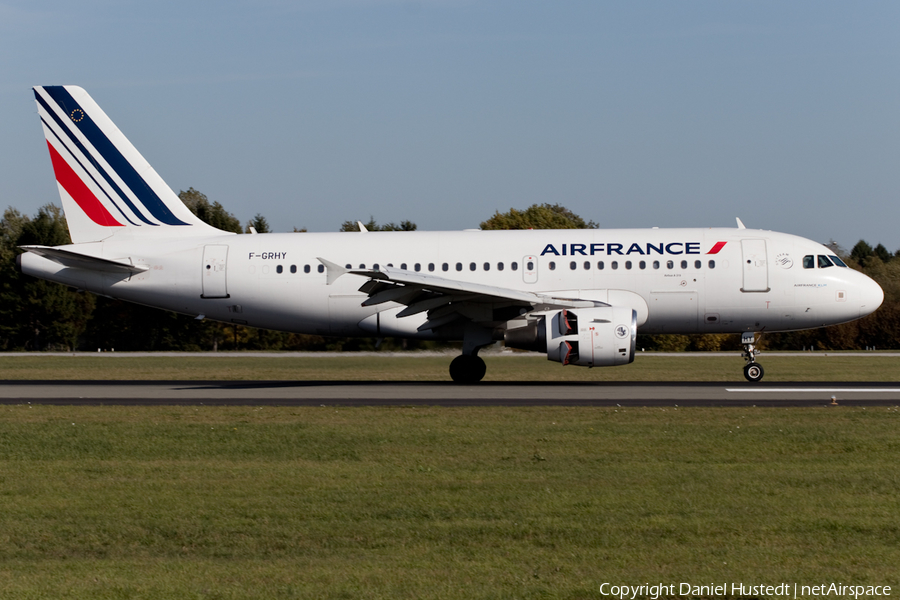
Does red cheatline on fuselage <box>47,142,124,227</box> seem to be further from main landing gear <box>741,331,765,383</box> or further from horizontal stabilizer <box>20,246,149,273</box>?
main landing gear <box>741,331,765,383</box>

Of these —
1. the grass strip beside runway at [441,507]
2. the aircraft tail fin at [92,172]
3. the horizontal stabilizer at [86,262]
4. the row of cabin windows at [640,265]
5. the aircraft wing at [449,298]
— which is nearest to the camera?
the grass strip beside runway at [441,507]

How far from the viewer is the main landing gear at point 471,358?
26.1 metres

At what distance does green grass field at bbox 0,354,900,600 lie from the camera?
23.9 ft

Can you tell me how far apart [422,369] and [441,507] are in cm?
2180

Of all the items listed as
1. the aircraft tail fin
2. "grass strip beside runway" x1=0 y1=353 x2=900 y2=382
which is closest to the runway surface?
"grass strip beside runway" x1=0 y1=353 x2=900 y2=382

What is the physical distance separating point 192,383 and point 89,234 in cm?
550

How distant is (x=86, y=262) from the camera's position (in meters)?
27.0

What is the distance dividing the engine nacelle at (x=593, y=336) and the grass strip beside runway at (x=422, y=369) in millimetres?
4600

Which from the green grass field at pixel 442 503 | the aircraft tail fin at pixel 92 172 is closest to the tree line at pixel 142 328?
the aircraft tail fin at pixel 92 172

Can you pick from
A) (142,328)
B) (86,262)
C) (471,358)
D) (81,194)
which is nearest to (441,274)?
(471,358)

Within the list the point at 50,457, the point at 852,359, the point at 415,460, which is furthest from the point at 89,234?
the point at 852,359

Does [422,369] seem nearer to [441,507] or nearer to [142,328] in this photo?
[441,507]
